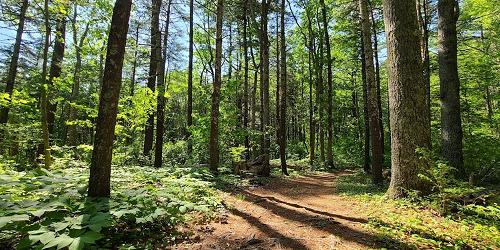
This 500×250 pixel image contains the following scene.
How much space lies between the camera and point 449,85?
8805 mm

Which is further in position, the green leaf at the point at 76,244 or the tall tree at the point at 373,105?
the tall tree at the point at 373,105

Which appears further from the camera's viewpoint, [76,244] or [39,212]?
[39,212]

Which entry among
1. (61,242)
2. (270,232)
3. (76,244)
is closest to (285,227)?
(270,232)

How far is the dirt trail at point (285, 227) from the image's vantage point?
407cm

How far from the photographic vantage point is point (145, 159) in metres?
11.9

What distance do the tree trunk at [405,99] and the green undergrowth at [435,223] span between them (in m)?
0.54

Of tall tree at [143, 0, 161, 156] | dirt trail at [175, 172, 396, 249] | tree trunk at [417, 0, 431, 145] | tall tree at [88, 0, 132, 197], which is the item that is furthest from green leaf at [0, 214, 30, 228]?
tree trunk at [417, 0, 431, 145]

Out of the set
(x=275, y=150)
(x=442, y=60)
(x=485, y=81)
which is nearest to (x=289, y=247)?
(x=442, y=60)

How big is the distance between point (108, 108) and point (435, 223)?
213 inches

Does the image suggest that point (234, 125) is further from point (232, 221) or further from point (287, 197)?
point (232, 221)

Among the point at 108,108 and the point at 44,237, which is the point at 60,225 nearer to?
the point at 44,237

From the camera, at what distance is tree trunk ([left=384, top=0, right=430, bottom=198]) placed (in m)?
6.04

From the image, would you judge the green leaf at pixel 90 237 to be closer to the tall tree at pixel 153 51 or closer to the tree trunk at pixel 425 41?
the tall tree at pixel 153 51

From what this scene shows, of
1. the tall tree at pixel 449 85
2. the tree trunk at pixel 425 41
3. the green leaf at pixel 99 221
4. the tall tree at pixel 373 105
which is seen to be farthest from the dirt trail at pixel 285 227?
the tree trunk at pixel 425 41
